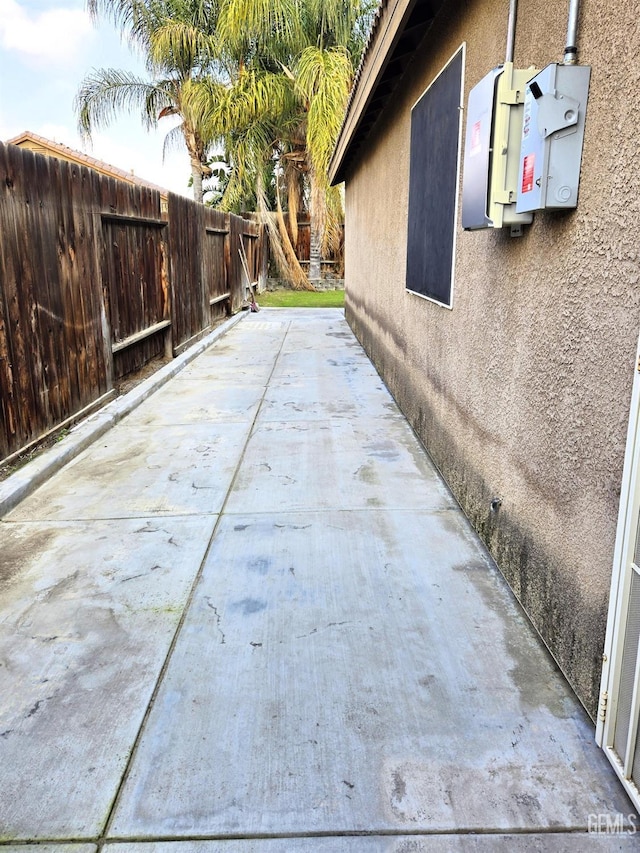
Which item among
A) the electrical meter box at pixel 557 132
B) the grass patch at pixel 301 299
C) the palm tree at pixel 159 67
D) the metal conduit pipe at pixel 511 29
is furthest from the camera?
the palm tree at pixel 159 67

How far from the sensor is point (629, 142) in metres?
2.00

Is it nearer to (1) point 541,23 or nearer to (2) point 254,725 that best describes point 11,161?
(1) point 541,23

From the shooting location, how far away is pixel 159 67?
74.1ft

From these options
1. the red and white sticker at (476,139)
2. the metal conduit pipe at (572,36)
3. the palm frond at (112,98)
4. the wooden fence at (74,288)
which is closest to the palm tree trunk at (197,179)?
the palm frond at (112,98)

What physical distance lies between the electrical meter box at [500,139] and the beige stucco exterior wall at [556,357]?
0.46 feet

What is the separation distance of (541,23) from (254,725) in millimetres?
2887

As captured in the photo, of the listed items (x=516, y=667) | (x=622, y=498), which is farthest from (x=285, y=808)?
(x=622, y=498)

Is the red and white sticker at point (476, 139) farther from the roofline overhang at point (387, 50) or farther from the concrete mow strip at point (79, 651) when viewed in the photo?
the concrete mow strip at point (79, 651)

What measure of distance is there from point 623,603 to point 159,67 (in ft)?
82.2

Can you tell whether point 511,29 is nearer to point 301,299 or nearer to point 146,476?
point 146,476

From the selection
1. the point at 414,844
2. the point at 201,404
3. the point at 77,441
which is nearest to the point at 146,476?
the point at 77,441

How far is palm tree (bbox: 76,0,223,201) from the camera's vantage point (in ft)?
71.2

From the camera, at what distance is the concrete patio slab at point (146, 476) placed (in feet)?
13.3

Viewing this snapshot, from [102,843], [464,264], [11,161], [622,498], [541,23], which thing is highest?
[541,23]
